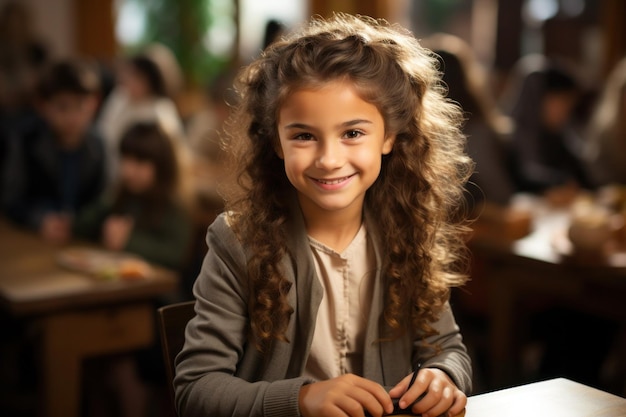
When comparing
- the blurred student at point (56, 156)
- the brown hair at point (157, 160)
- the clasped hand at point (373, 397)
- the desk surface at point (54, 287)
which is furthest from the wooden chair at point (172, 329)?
the blurred student at point (56, 156)

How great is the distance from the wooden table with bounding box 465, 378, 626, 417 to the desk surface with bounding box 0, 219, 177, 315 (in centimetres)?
162

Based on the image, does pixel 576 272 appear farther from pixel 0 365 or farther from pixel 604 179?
pixel 0 365

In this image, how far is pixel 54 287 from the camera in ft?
8.89

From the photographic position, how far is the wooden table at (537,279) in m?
2.83

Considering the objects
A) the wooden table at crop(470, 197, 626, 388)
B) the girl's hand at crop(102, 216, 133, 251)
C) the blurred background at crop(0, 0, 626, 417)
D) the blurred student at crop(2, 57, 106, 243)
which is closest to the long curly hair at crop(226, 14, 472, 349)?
the blurred background at crop(0, 0, 626, 417)

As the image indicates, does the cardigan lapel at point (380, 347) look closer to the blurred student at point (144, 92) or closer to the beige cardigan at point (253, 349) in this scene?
the beige cardigan at point (253, 349)

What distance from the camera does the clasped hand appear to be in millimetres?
1282

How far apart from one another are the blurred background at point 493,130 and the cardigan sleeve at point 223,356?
0.29 meters

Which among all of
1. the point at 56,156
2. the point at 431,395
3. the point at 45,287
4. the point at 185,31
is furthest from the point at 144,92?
the point at 431,395

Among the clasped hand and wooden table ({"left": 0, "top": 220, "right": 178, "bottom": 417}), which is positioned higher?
the clasped hand

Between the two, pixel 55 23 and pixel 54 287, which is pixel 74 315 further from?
pixel 55 23

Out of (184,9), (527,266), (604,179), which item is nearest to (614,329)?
(527,266)

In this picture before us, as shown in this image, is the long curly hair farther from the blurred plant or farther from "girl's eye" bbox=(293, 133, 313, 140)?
the blurred plant

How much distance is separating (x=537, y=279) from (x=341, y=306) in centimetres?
169
